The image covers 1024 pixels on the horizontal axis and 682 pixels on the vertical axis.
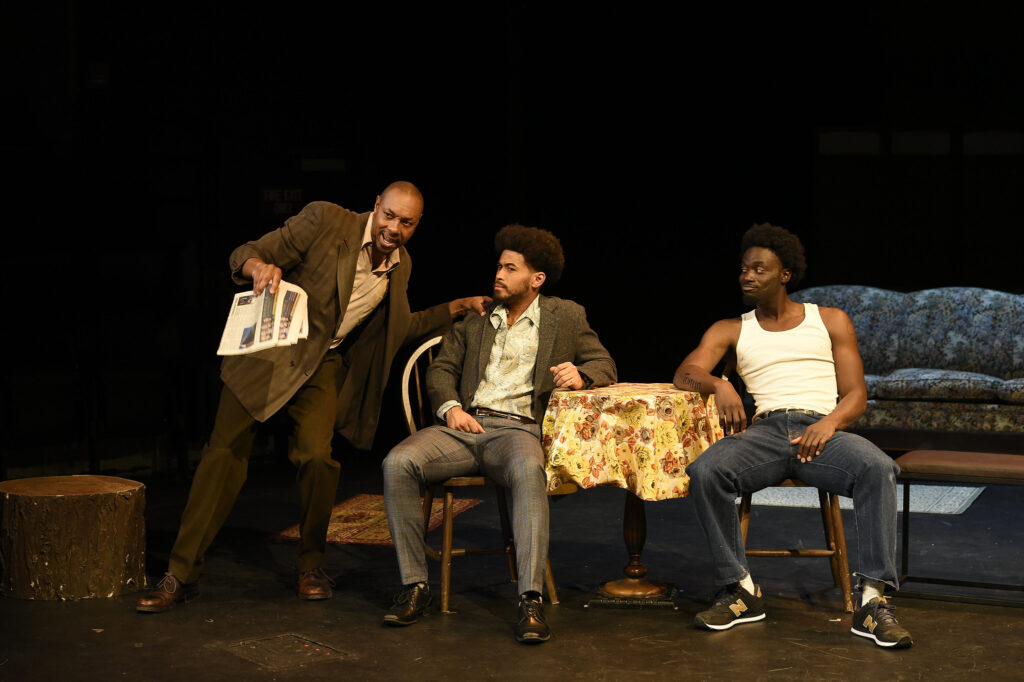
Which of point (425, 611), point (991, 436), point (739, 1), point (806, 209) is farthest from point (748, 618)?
point (739, 1)

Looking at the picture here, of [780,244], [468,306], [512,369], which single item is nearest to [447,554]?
[512,369]

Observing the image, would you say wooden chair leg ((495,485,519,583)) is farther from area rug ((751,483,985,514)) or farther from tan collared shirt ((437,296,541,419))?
area rug ((751,483,985,514))

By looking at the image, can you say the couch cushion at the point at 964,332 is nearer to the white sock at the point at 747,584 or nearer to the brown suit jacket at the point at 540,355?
the brown suit jacket at the point at 540,355

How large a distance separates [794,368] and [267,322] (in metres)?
1.71

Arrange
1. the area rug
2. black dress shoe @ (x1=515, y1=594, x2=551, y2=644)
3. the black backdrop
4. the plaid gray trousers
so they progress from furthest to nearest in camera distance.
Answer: the black backdrop → the area rug → the plaid gray trousers → black dress shoe @ (x1=515, y1=594, x2=551, y2=644)

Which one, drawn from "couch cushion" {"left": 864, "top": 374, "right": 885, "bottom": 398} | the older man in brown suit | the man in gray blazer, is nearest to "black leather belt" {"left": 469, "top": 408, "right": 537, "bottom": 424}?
the man in gray blazer

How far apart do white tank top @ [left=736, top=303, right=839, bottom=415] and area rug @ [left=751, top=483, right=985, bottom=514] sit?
5.52 feet

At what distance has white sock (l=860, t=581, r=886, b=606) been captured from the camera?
13.1ft

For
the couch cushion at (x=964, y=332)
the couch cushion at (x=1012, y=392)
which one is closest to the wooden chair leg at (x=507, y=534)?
the couch cushion at (x=1012, y=392)

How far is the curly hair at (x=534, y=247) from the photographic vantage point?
4.49m

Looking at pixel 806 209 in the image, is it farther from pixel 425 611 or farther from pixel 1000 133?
pixel 425 611

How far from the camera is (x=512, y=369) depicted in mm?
4492

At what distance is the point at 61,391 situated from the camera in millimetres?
6707

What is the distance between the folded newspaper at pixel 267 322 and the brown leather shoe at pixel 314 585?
850 millimetres
